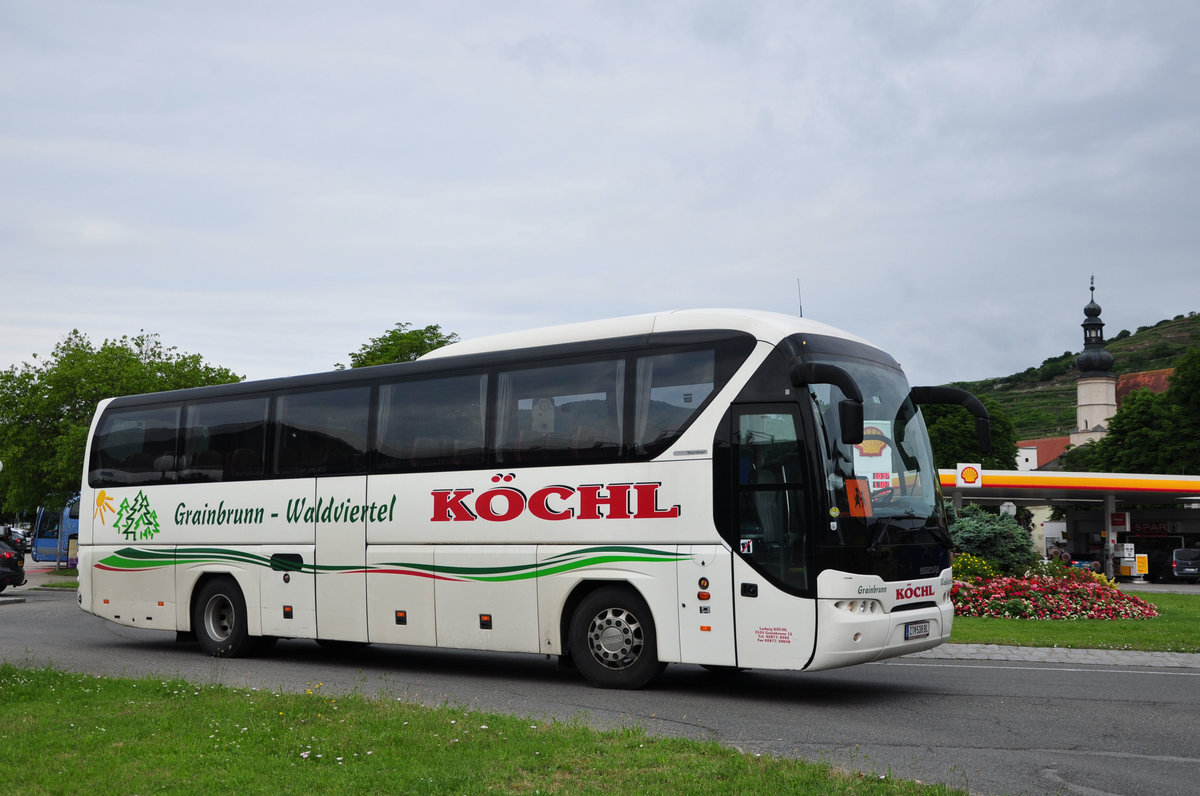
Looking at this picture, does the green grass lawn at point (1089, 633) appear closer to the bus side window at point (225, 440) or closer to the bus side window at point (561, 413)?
the bus side window at point (561, 413)

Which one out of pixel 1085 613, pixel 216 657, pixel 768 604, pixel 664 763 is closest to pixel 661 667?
pixel 768 604

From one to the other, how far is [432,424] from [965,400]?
574 centimetres

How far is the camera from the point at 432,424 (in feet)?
43.4

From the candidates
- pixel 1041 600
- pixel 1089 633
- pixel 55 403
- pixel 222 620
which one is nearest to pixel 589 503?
pixel 222 620

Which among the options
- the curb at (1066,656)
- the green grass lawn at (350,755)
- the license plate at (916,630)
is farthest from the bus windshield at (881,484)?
the curb at (1066,656)

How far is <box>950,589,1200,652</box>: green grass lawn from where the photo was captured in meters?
16.2

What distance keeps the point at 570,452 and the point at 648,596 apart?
1.71 m

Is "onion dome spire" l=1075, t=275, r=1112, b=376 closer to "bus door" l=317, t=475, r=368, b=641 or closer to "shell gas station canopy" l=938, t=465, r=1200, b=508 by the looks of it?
"shell gas station canopy" l=938, t=465, r=1200, b=508

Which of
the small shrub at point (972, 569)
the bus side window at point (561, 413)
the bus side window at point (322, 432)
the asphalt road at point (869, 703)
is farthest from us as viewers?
the small shrub at point (972, 569)

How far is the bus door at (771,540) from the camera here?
1032 centimetres

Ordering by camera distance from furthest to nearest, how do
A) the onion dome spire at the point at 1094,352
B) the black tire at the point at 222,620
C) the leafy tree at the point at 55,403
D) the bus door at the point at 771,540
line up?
the onion dome spire at the point at 1094,352 < the leafy tree at the point at 55,403 < the black tire at the point at 222,620 < the bus door at the point at 771,540

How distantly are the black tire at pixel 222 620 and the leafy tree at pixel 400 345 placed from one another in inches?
945

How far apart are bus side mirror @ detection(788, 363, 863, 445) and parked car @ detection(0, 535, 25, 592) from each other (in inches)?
1002

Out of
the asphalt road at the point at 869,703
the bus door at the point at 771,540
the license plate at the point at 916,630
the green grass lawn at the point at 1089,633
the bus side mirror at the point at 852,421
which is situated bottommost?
the green grass lawn at the point at 1089,633
